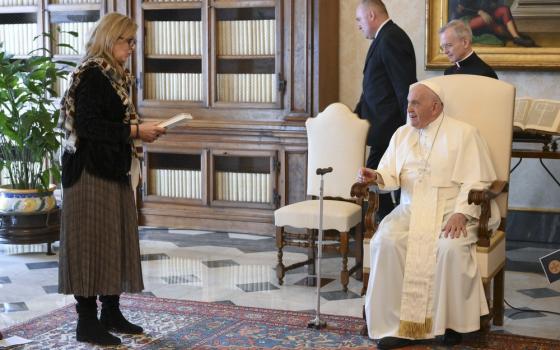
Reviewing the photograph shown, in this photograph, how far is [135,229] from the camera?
421 centimetres

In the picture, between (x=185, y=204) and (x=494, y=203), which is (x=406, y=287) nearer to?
(x=494, y=203)

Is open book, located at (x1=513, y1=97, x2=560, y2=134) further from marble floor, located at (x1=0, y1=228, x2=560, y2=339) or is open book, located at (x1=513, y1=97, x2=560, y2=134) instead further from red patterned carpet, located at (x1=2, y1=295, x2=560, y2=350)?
red patterned carpet, located at (x1=2, y1=295, x2=560, y2=350)

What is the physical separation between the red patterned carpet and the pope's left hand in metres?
0.54

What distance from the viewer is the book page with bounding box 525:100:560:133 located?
5.05 metres

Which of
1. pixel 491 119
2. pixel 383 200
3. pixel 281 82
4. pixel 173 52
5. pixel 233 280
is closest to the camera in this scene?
pixel 491 119

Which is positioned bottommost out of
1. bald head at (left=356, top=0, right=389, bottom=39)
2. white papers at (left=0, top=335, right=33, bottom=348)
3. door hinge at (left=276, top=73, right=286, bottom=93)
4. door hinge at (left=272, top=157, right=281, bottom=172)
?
white papers at (left=0, top=335, right=33, bottom=348)

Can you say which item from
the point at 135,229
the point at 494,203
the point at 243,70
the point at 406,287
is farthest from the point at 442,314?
the point at 243,70

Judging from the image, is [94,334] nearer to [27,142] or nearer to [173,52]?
[27,142]

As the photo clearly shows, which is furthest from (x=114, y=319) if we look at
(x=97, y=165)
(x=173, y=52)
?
(x=173, y=52)

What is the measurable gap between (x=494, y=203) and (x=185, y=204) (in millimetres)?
3374

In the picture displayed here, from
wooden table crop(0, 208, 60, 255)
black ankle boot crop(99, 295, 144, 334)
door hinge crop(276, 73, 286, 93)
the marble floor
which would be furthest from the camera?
door hinge crop(276, 73, 286, 93)

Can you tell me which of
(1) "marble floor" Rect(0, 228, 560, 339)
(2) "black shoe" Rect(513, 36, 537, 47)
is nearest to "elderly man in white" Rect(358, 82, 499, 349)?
(1) "marble floor" Rect(0, 228, 560, 339)

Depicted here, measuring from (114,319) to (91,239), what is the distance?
51 cm

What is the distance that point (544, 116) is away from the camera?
5.09m
